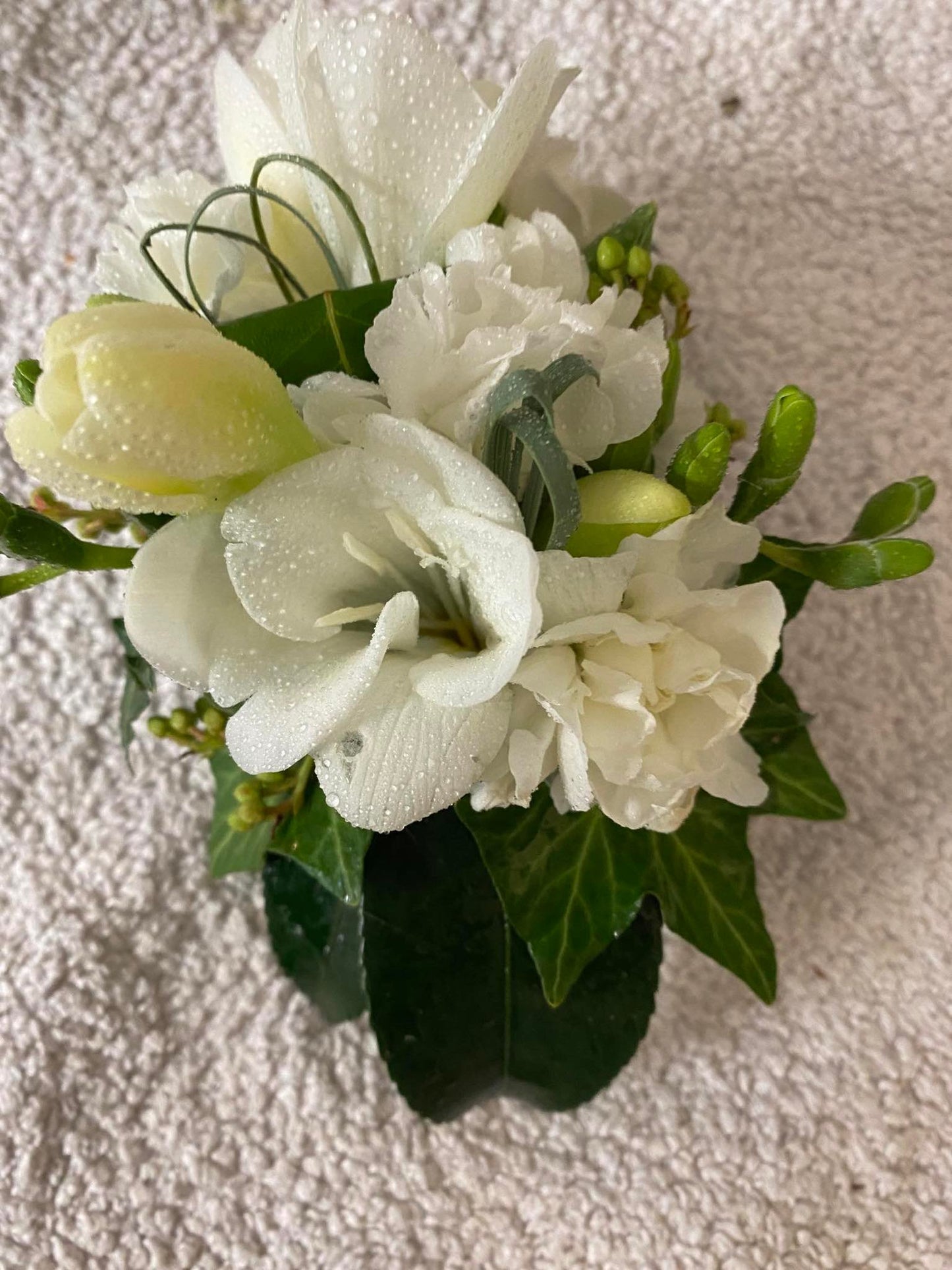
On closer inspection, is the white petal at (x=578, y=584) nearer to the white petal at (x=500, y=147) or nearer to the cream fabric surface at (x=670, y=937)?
the white petal at (x=500, y=147)

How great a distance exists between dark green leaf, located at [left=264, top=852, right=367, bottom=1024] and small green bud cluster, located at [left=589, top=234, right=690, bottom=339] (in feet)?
0.79

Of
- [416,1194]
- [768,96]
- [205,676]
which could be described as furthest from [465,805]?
[768,96]

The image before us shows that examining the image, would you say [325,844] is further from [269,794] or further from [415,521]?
[415,521]

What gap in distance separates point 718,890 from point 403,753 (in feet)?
0.55

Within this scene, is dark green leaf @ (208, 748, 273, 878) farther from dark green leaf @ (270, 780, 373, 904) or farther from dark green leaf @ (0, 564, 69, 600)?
dark green leaf @ (0, 564, 69, 600)

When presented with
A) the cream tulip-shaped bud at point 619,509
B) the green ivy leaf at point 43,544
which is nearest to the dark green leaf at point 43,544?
the green ivy leaf at point 43,544

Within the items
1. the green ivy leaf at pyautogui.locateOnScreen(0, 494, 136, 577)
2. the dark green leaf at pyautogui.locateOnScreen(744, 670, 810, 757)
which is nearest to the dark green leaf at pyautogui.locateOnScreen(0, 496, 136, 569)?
the green ivy leaf at pyautogui.locateOnScreen(0, 494, 136, 577)

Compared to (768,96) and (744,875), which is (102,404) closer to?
(744,875)

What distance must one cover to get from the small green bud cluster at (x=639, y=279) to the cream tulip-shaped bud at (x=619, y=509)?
6 cm

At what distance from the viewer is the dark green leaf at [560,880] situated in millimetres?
307

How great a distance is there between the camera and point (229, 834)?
1.35 ft

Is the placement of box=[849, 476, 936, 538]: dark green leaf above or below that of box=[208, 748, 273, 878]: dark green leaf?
above

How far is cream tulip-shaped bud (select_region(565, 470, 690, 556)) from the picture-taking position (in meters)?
0.23

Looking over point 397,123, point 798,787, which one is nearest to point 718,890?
point 798,787
